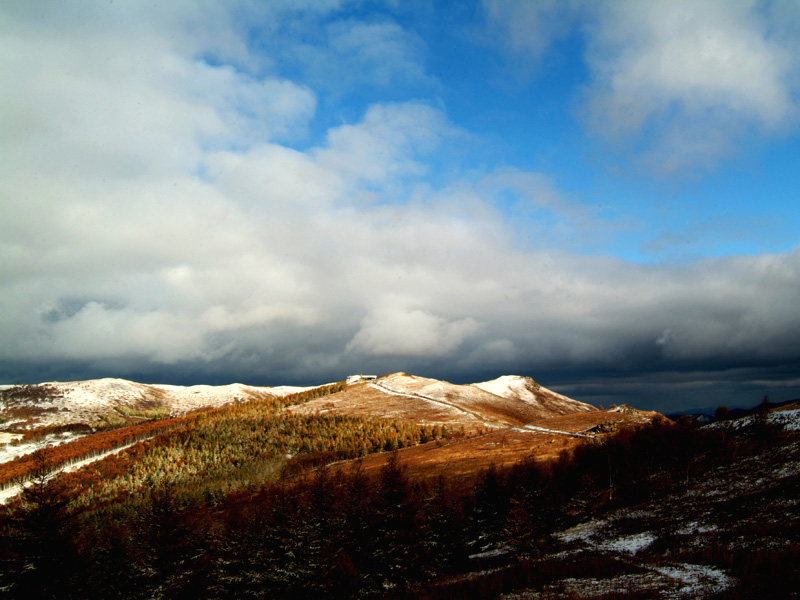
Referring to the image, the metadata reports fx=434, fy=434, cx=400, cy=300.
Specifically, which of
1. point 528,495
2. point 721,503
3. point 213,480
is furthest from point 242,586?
point 213,480

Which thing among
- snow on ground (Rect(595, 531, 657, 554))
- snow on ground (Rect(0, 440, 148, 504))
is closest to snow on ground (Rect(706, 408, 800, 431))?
snow on ground (Rect(595, 531, 657, 554))

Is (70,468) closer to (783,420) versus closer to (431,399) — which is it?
(431,399)

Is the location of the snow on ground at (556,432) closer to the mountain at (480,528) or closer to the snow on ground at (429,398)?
the mountain at (480,528)

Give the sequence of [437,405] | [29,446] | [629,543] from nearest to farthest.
A: [629,543] → [437,405] → [29,446]

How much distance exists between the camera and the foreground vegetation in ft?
112

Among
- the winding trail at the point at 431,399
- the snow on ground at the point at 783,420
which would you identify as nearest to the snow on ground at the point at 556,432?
the winding trail at the point at 431,399

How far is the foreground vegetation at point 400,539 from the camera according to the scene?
34250 mm

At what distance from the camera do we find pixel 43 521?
36000 millimetres

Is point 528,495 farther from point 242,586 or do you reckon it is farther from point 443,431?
point 443,431

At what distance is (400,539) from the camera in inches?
1672

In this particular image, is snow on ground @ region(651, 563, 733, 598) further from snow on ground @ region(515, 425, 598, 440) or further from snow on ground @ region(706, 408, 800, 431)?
snow on ground @ region(515, 425, 598, 440)

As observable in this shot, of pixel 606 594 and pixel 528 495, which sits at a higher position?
pixel 606 594

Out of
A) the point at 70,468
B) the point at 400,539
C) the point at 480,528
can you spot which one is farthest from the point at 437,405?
the point at 70,468

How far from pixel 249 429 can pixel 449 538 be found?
118 m
